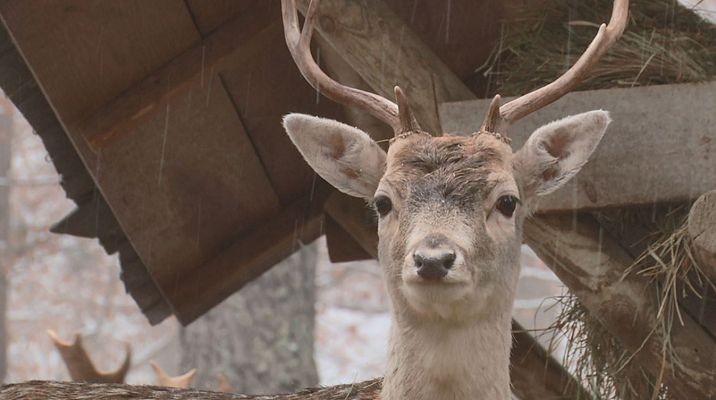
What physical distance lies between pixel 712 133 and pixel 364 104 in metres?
1.60

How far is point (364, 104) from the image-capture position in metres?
5.59

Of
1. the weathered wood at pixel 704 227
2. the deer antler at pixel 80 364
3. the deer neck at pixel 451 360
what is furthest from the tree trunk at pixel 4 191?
the weathered wood at pixel 704 227

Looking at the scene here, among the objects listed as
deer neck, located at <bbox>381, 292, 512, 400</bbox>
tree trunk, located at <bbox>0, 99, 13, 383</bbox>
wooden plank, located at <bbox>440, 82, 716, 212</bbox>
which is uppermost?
tree trunk, located at <bbox>0, 99, 13, 383</bbox>

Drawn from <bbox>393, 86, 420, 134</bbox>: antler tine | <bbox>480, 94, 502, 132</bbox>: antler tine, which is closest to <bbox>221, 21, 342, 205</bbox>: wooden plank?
<bbox>393, 86, 420, 134</bbox>: antler tine

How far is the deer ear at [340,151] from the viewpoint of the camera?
5.58m

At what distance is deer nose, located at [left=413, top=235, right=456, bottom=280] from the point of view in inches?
183

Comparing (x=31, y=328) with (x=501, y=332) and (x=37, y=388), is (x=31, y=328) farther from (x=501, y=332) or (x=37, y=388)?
(x=501, y=332)

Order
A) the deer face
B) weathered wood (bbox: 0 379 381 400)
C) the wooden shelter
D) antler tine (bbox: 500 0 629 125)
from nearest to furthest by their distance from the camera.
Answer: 1. the deer face
2. antler tine (bbox: 500 0 629 125)
3. the wooden shelter
4. weathered wood (bbox: 0 379 381 400)

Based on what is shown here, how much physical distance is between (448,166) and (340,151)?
2.19 ft

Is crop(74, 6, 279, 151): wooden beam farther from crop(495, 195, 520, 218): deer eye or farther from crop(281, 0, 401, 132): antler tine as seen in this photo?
crop(495, 195, 520, 218): deer eye

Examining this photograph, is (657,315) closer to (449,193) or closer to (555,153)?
(555,153)

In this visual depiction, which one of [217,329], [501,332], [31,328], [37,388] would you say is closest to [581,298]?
[501,332]

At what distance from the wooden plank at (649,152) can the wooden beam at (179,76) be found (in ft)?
5.66

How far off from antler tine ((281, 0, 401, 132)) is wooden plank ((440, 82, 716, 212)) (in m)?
0.50
